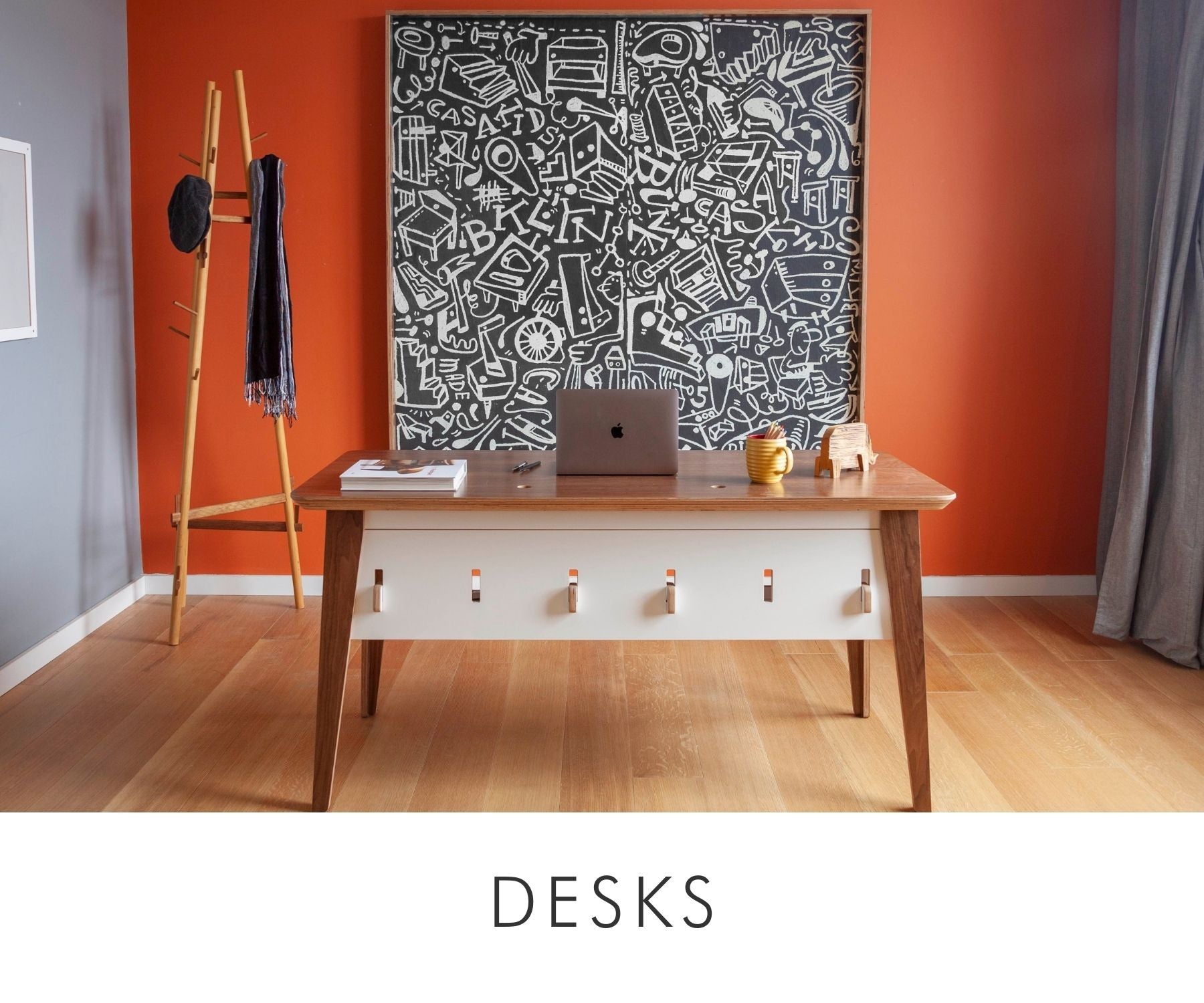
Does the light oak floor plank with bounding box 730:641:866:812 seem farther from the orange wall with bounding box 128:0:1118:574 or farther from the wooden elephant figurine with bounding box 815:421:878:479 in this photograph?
the orange wall with bounding box 128:0:1118:574

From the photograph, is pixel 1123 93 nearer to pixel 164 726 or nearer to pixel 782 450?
pixel 782 450

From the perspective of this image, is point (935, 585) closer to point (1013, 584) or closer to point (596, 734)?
point (1013, 584)

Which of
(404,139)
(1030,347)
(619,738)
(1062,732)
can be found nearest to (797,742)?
(619,738)

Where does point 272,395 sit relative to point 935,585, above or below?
above

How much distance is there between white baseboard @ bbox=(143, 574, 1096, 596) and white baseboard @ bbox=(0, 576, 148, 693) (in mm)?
97

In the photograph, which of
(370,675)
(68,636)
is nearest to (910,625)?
(370,675)

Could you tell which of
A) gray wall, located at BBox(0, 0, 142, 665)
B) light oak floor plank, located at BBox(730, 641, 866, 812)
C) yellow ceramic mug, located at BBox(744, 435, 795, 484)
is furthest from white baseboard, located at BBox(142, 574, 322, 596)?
yellow ceramic mug, located at BBox(744, 435, 795, 484)

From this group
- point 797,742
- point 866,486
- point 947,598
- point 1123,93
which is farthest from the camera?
point 947,598

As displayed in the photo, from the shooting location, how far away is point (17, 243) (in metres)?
3.58

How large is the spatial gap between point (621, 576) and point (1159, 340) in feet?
7.43

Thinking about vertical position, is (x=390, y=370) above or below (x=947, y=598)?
above

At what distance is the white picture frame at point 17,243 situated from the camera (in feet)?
11.5

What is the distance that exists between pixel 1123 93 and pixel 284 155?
10.1ft

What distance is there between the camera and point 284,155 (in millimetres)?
4387
